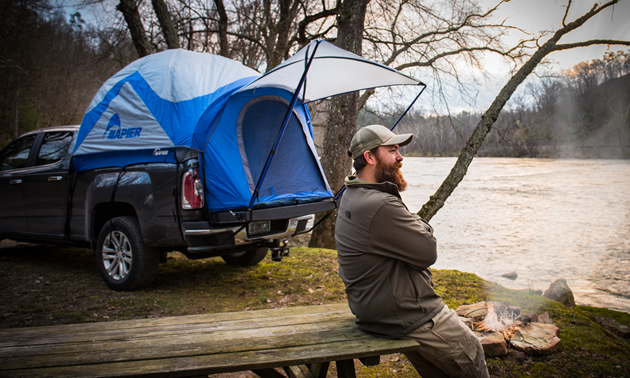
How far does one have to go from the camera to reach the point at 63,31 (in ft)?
84.1

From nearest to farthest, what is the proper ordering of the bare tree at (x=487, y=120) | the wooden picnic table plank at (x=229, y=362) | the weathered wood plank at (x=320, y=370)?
1. the wooden picnic table plank at (x=229, y=362)
2. the weathered wood plank at (x=320, y=370)
3. the bare tree at (x=487, y=120)

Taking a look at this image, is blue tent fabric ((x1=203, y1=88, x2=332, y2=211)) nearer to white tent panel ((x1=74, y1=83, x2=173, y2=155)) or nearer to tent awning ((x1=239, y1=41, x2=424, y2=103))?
tent awning ((x1=239, y1=41, x2=424, y2=103))

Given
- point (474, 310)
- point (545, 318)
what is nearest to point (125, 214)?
point (474, 310)

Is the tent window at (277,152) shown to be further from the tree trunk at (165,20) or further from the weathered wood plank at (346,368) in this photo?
the tree trunk at (165,20)

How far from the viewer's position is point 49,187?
5465 millimetres

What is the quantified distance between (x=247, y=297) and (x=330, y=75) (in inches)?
110

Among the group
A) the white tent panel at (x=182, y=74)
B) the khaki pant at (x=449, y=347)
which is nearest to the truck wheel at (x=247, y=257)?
the white tent panel at (x=182, y=74)

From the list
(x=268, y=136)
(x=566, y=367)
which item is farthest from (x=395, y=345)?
(x=268, y=136)

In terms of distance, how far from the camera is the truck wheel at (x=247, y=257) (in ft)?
19.4

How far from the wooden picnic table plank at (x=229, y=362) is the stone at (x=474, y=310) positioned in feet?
6.26

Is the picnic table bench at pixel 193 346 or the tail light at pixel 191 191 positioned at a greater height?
the tail light at pixel 191 191

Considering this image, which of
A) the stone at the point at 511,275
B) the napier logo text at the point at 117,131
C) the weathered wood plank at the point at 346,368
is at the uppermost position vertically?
the napier logo text at the point at 117,131

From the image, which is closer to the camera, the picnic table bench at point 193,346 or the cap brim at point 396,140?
the picnic table bench at point 193,346

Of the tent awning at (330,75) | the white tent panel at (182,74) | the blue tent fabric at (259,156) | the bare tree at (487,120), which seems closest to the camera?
the tent awning at (330,75)
